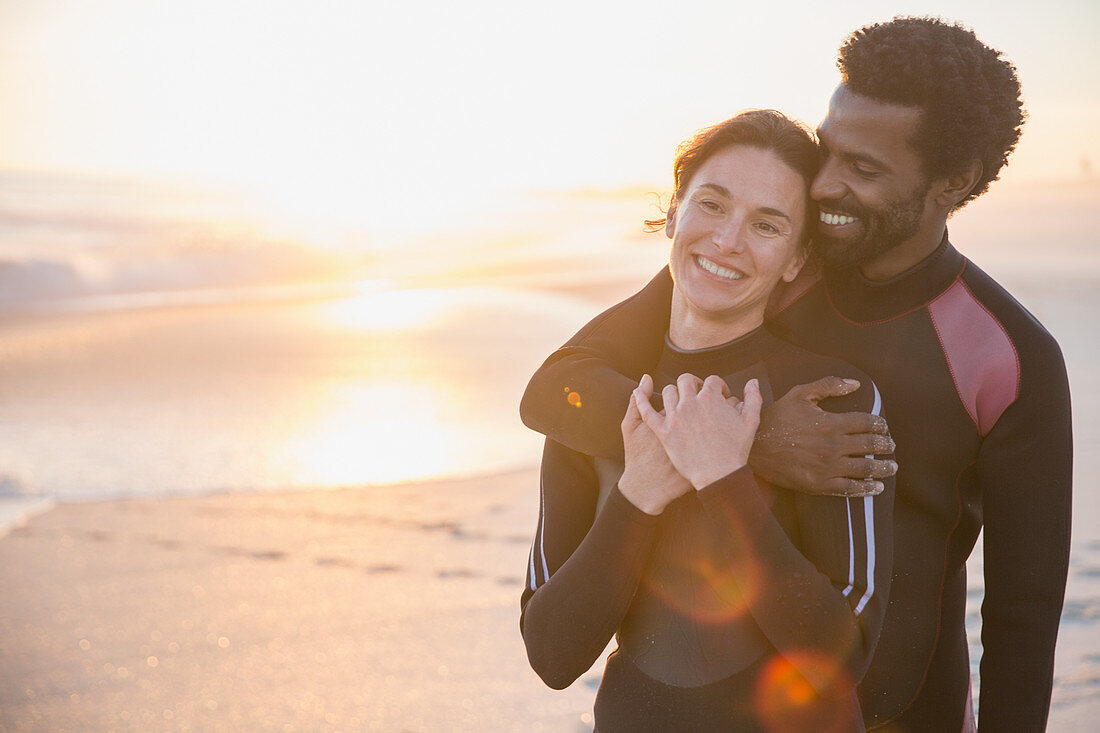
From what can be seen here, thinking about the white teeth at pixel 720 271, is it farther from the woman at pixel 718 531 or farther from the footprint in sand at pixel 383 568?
the footprint in sand at pixel 383 568

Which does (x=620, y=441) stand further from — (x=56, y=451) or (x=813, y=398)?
(x=56, y=451)

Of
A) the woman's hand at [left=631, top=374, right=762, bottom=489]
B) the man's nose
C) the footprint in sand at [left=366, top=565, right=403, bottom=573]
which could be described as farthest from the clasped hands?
the footprint in sand at [left=366, top=565, right=403, bottom=573]

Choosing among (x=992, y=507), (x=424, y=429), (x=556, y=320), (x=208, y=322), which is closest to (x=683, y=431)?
(x=992, y=507)

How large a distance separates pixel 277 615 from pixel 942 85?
3601 millimetres

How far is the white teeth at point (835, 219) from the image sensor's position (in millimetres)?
2199

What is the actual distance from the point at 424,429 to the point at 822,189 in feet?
18.2

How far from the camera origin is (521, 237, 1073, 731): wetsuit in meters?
2.16

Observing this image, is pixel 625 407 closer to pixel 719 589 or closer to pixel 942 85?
pixel 719 589

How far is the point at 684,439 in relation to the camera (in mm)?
1860

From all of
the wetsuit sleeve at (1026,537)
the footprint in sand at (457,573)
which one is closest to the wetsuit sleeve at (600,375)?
the wetsuit sleeve at (1026,537)

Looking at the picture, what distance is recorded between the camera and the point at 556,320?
1148cm

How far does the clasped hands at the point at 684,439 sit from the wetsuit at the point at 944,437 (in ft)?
0.38

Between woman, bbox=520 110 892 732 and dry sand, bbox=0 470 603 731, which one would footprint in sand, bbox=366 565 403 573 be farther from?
woman, bbox=520 110 892 732

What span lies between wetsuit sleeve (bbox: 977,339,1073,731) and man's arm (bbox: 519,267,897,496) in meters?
0.44
